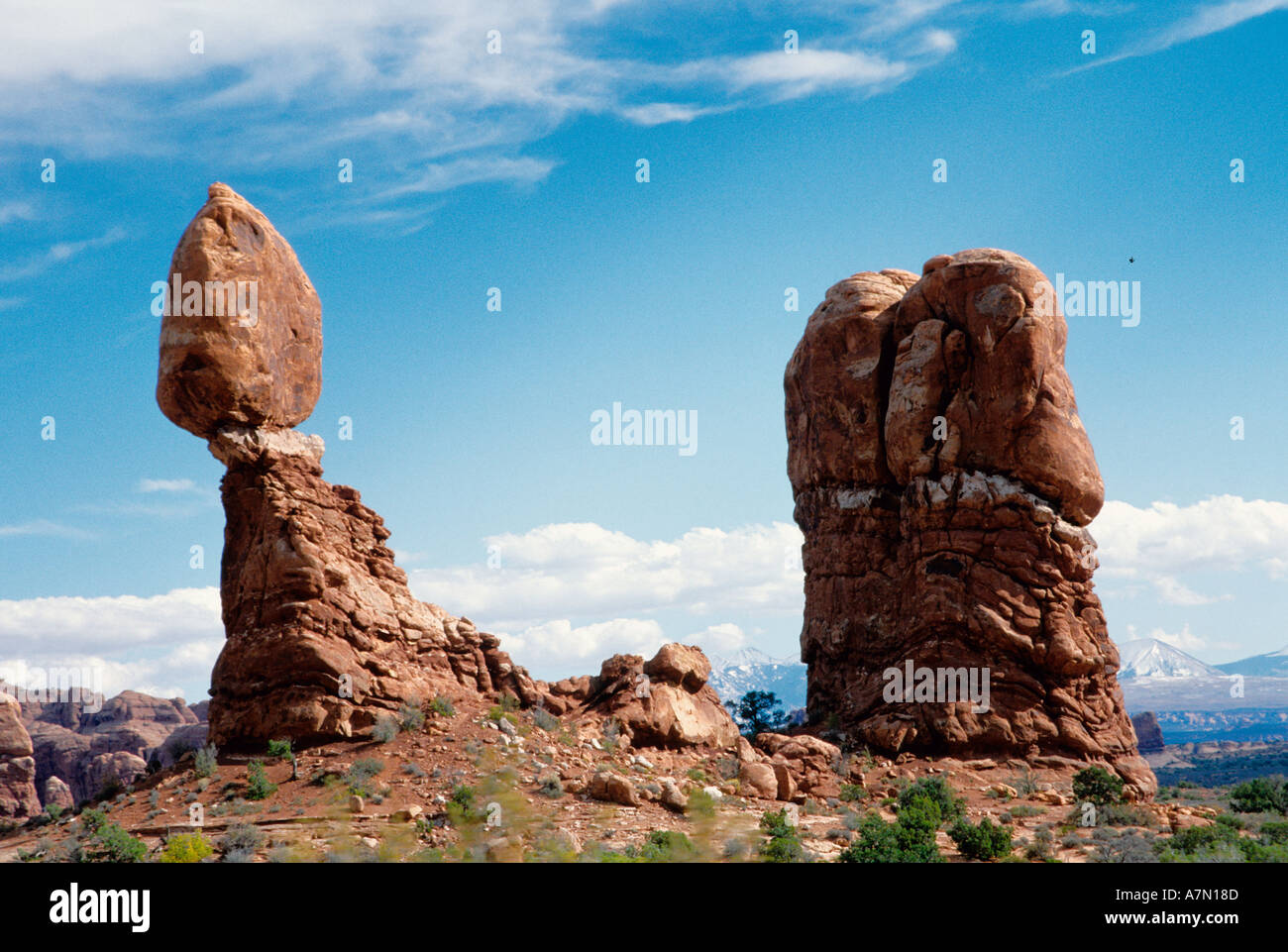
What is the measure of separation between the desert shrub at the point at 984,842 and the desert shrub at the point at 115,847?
46.2 ft

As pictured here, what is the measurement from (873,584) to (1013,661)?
15.4ft

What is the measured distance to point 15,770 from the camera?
60.8 metres

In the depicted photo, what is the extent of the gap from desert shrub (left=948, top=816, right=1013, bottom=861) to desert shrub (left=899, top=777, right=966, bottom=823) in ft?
10.8

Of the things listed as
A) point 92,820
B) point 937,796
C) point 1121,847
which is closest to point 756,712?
point 937,796

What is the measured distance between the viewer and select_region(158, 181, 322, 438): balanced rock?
23094 millimetres

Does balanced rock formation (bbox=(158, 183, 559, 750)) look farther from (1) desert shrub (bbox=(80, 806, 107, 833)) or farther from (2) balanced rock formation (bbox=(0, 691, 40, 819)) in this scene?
(2) balanced rock formation (bbox=(0, 691, 40, 819))

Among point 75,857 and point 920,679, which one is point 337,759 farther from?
point 920,679


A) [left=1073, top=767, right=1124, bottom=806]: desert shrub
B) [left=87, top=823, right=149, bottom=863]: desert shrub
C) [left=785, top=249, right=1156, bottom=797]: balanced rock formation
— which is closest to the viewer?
[left=87, top=823, right=149, bottom=863]: desert shrub

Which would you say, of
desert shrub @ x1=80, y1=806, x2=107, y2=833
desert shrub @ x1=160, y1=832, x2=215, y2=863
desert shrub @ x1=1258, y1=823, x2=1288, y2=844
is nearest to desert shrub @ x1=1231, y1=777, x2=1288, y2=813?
desert shrub @ x1=1258, y1=823, x2=1288, y2=844

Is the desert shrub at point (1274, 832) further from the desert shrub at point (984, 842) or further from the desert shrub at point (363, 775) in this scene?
the desert shrub at point (363, 775)

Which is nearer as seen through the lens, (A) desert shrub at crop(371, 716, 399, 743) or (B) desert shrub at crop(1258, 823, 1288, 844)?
(B) desert shrub at crop(1258, 823, 1288, 844)

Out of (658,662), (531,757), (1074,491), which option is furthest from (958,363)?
(531,757)
